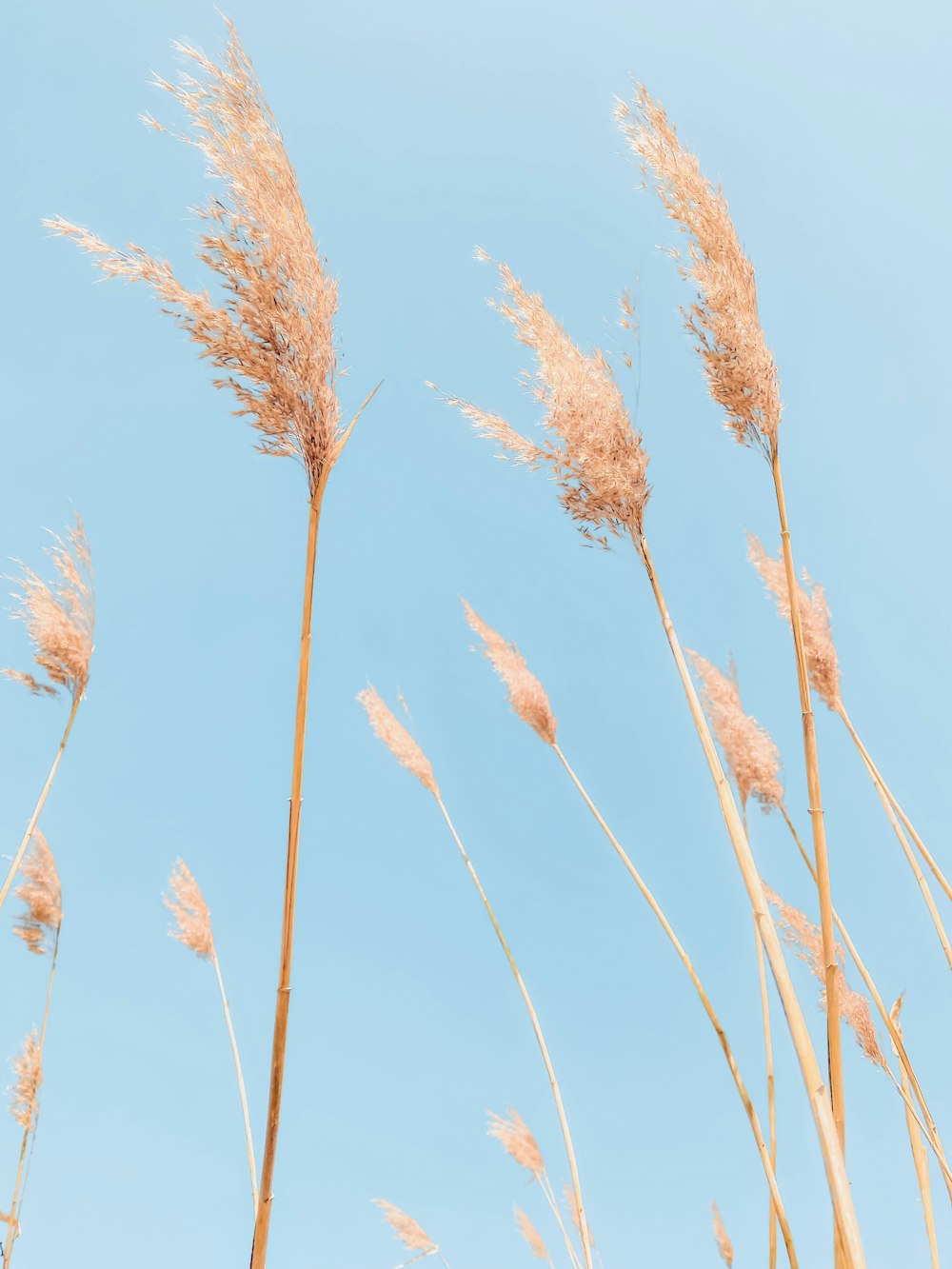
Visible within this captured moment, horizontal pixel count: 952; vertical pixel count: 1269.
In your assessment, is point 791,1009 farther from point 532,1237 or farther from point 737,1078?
point 532,1237

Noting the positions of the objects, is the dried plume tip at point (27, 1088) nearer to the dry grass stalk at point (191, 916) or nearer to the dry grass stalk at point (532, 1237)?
the dry grass stalk at point (191, 916)

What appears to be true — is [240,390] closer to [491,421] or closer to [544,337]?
[491,421]

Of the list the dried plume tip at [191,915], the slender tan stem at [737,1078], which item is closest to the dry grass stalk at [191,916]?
the dried plume tip at [191,915]

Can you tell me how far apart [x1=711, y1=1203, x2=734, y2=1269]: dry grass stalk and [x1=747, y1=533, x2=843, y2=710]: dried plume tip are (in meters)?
3.66

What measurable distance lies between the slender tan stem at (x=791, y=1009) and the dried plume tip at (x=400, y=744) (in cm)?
209

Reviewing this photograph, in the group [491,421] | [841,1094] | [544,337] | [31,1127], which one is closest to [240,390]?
[491,421]

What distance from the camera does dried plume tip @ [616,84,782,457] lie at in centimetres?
166

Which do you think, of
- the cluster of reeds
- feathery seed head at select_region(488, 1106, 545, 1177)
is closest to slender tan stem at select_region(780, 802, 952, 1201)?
the cluster of reeds

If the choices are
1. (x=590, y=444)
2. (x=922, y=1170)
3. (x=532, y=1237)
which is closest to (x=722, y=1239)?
(x=532, y=1237)

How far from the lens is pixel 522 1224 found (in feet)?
13.7

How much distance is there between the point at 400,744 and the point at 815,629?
1.88 meters

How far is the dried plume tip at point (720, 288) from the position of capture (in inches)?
65.3

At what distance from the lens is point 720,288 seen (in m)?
1.66

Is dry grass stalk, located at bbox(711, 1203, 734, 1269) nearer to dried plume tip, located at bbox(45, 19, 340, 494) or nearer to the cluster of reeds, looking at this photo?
the cluster of reeds
